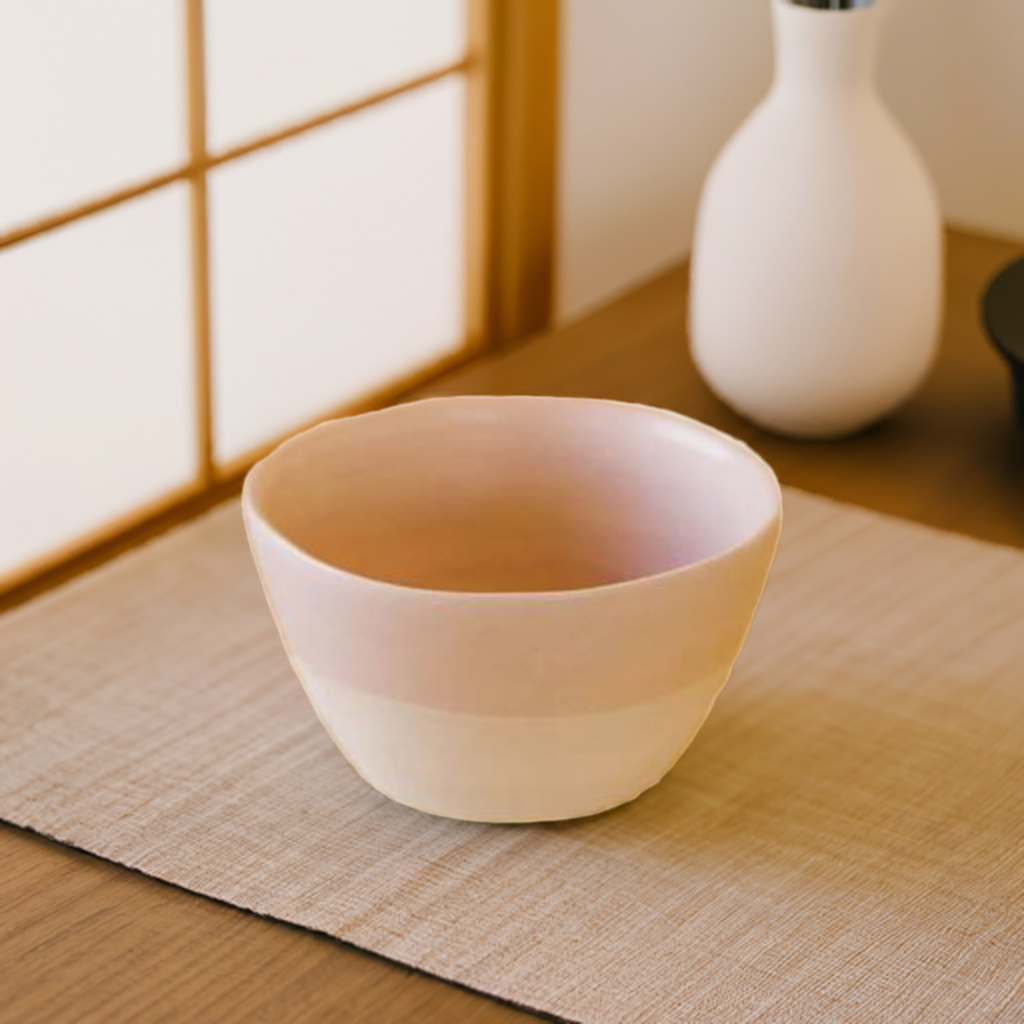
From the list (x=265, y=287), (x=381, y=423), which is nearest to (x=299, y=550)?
(x=381, y=423)

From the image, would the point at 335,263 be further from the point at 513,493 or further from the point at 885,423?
the point at 513,493

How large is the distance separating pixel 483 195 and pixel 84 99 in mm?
344

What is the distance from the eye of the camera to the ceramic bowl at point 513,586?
A: 51 centimetres

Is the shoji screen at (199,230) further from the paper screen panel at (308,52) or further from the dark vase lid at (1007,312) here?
the dark vase lid at (1007,312)

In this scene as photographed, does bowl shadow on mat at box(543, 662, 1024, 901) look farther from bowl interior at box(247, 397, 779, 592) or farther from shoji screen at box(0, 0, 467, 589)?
shoji screen at box(0, 0, 467, 589)

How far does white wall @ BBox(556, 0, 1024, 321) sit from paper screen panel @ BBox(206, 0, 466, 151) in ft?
0.36

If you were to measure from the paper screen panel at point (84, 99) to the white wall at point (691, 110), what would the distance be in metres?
0.34

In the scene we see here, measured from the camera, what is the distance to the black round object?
82 cm

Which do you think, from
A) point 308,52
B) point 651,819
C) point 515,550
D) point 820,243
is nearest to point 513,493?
point 515,550

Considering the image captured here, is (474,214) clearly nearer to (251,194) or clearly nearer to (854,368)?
(251,194)

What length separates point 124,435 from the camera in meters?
0.93

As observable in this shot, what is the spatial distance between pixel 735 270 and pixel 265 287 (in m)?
0.29

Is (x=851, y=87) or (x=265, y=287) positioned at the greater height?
(x=851, y=87)

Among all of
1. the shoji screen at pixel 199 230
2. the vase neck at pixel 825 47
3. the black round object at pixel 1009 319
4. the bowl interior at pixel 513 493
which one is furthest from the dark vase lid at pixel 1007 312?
the shoji screen at pixel 199 230
